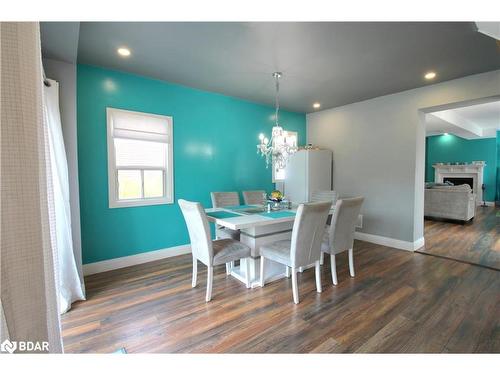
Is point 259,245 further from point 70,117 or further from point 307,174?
point 70,117

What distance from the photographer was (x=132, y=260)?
3229 millimetres

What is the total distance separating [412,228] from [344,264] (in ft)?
4.94

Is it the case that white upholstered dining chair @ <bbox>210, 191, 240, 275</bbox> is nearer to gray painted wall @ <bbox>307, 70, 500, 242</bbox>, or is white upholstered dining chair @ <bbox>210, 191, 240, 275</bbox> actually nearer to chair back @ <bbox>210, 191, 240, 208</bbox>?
chair back @ <bbox>210, 191, 240, 208</bbox>

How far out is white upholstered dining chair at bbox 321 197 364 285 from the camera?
8.29ft

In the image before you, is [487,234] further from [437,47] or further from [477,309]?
[437,47]

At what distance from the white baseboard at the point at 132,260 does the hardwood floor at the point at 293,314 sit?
0.12m

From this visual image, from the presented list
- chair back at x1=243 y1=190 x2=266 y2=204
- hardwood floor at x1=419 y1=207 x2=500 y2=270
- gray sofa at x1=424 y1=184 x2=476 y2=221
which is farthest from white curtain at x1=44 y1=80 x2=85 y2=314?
gray sofa at x1=424 y1=184 x2=476 y2=221

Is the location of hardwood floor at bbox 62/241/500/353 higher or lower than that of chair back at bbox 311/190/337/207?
lower

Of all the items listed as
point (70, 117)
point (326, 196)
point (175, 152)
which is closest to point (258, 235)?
point (326, 196)

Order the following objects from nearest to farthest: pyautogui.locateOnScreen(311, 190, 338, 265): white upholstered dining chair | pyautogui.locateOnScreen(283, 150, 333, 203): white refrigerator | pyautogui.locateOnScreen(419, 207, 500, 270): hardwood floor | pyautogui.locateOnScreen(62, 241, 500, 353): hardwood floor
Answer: pyautogui.locateOnScreen(62, 241, 500, 353): hardwood floor
pyautogui.locateOnScreen(419, 207, 500, 270): hardwood floor
pyautogui.locateOnScreen(311, 190, 338, 265): white upholstered dining chair
pyautogui.locateOnScreen(283, 150, 333, 203): white refrigerator

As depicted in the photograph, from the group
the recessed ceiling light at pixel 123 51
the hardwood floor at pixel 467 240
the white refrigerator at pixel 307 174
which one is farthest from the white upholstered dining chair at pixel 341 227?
the recessed ceiling light at pixel 123 51

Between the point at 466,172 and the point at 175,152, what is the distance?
1074cm

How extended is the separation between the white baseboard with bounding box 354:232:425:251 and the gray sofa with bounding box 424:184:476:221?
8.15 ft

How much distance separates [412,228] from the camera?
12.4 ft
